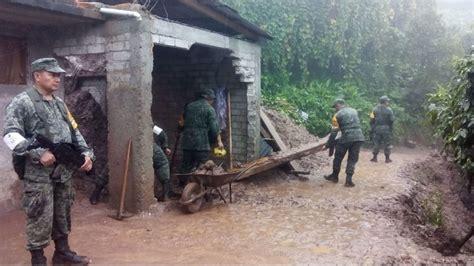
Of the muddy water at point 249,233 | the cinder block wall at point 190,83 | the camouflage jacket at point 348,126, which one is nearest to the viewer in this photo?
the muddy water at point 249,233

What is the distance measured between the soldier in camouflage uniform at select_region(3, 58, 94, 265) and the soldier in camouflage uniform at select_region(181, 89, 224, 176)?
326cm

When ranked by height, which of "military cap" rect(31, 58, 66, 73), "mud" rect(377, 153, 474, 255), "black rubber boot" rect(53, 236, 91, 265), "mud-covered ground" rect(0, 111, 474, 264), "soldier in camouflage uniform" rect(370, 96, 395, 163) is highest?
"military cap" rect(31, 58, 66, 73)

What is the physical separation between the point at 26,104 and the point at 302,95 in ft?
37.8

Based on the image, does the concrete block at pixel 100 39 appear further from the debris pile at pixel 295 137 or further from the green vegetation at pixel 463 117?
the debris pile at pixel 295 137

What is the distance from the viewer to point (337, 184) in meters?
8.41

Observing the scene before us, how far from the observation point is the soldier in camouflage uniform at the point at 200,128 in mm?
7078

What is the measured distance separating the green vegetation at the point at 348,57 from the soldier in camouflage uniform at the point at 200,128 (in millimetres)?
5872

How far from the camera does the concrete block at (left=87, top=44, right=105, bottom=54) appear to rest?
603 cm

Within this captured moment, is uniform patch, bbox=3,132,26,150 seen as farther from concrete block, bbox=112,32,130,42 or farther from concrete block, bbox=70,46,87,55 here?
concrete block, bbox=70,46,87,55

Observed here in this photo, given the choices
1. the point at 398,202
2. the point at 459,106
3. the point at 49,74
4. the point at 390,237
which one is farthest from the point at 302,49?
the point at 49,74

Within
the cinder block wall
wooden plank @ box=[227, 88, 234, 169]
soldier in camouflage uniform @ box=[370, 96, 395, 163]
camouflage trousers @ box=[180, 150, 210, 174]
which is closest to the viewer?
camouflage trousers @ box=[180, 150, 210, 174]

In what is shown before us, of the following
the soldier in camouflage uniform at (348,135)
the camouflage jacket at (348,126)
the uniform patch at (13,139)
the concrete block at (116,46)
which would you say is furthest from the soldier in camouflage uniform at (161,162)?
the camouflage jacket at (348,126)

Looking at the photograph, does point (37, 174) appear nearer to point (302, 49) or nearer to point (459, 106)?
point (459, 106)

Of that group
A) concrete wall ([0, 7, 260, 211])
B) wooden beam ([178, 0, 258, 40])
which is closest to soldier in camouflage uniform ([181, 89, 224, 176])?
concrete wall ([0, 7, 260, 211])
